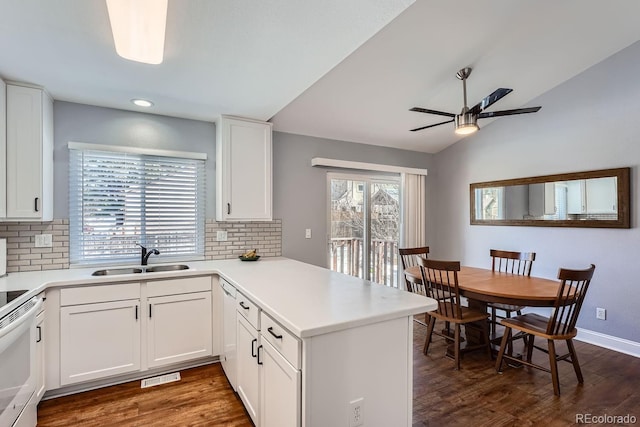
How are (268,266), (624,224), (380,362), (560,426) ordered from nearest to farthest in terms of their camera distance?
1. (380,362)
2. (560,426)
3. (268,266)
4. (624,224)

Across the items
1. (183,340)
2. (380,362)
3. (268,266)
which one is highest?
(268,266)

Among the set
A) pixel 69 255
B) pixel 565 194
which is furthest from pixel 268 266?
pixel 565 194

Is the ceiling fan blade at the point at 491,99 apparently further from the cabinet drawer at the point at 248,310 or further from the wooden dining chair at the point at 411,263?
the cabinet drawer at the point at 248,310

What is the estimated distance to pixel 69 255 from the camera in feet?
8.89

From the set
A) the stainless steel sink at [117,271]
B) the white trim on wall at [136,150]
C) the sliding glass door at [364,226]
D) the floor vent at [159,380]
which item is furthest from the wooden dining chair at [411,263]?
the stainless steel sink at [117,271]

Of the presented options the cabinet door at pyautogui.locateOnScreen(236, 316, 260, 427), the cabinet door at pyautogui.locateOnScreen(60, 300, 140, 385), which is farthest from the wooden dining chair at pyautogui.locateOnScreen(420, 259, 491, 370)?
the cabinet door at pyautogui.locateOnScreen(60, 300, 140, 385)

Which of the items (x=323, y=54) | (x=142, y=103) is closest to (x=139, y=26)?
(x=323, y=54)

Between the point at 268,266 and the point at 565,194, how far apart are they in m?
3.43

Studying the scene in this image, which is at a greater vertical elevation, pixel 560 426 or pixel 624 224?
pixel 624 224

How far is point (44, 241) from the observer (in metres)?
2.60

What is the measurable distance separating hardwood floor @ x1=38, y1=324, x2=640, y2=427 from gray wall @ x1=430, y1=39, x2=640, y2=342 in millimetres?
787

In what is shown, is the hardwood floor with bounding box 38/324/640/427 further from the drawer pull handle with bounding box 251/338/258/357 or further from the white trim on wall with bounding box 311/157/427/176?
the white trim on wall with bounding box 311/157/427/176

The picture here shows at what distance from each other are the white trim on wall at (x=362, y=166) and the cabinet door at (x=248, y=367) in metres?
2.26

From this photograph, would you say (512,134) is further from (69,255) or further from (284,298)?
(69,255)
